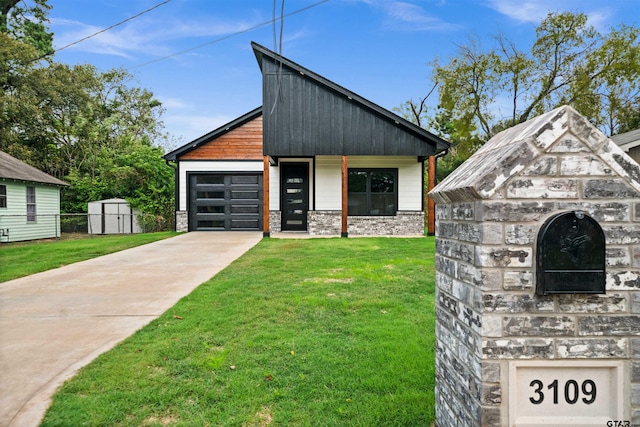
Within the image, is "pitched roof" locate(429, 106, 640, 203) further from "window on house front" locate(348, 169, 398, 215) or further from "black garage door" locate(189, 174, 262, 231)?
"black garage door" locate(189, 174, 262, 231)

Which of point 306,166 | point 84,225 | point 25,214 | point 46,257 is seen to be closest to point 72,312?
point 46,257

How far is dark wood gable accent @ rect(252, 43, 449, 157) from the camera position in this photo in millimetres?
11914

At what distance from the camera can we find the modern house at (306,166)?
39.3 ft

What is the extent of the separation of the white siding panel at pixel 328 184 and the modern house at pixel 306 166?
4cm

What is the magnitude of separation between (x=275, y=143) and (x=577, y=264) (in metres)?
10.9

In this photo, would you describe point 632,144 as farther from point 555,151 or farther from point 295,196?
point 555,151

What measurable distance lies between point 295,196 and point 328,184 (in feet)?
4.74

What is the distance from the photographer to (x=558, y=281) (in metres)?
1.61

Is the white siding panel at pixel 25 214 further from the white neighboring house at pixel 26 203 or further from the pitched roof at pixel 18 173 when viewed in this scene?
the pitched roof at pixel 18 173

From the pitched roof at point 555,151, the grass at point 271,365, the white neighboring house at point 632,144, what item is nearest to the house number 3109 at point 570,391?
the grass at point 271,365

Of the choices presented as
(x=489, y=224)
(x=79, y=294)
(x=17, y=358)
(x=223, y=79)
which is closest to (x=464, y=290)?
(x=489, y=224)

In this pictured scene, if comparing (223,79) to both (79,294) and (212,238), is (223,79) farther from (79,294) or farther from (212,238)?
(79,294)

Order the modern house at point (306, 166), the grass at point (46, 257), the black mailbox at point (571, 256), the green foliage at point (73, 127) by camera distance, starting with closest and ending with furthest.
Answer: the black mailbox at point (571, 256) → the grass at point (46, 257) → the modern house at point (306, 166) → the green foliage at point (73, 127)

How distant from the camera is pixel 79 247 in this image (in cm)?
1052
